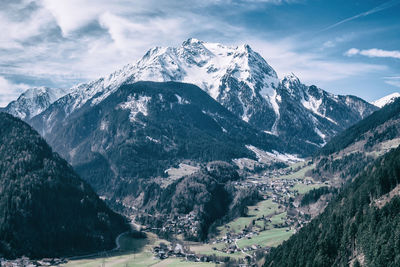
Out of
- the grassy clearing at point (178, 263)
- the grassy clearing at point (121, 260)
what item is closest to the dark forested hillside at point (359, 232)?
the grassy clearing at point (178, 263)

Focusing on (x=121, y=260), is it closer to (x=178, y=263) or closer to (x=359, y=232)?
(x=178, y=263)

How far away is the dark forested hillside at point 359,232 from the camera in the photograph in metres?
103

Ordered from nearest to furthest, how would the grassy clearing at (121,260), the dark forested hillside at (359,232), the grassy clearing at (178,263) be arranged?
the dark forested hillside at (359,232)
the grassy clearing at (178,263)
the grassy clearing at (121,260)

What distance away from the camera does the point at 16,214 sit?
7785 inches

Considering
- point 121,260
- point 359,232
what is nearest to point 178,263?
point 121,260

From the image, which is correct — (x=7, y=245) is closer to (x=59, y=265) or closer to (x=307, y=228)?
(x=59, y=265)

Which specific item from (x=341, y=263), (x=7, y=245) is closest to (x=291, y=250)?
(x=341, y=263)

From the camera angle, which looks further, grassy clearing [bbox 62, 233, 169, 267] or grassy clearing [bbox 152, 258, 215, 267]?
grassy clearing [bbox 62, 233, 169, 267]

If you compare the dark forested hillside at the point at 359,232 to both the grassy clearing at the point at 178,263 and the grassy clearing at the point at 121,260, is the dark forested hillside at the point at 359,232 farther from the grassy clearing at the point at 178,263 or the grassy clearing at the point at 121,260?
the grassy clearing at the point at 121,260

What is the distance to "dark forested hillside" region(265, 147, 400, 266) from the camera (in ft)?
337

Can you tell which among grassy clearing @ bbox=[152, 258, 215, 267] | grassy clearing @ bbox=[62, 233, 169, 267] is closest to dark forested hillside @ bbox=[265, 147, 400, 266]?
grassy clearing @ bbox=[152, 258, 215, 267]

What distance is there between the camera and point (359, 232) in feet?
382

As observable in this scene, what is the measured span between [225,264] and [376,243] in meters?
81.6

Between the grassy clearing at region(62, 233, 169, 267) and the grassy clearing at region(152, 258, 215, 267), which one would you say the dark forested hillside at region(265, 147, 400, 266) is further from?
Result: the grassy clearing at region(62, 233, 169, 267)
